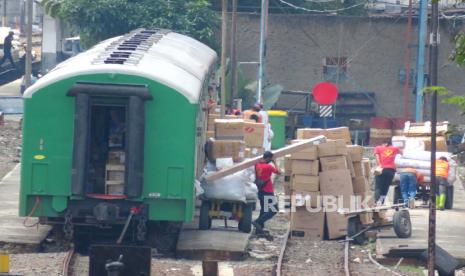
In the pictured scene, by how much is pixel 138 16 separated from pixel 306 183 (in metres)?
22.7

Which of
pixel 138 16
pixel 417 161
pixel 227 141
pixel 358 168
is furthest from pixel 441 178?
pixel 138 16

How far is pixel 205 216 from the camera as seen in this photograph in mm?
19125

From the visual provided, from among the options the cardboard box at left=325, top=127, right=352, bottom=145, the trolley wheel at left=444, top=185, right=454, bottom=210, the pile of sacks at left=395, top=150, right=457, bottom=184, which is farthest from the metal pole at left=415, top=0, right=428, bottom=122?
the cardboard box at left=325, top=127, right=352, bottom=145

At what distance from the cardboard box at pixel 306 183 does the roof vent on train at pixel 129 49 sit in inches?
135

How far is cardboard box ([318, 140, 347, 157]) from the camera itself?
65.4 ft

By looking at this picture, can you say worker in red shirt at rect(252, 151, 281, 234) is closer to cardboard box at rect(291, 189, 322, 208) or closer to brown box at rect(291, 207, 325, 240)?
cardboard box at rect(291, 189, 322, 208)

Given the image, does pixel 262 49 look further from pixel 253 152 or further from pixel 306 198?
pixel 306 198

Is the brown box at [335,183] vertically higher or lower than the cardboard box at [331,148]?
lower

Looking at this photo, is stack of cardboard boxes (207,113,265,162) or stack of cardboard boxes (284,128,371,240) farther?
stack of cardboard boxes (284,128,371,240)

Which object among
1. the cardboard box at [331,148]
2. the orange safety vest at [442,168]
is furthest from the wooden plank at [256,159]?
the orange safety vest at [442,168]

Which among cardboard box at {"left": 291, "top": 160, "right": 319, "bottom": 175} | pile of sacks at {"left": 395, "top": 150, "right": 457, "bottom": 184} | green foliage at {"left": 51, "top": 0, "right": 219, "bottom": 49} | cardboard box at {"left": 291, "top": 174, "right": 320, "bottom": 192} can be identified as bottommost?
cardboard box at {"left": 291, "top": 174, "right": 320, "bottom": 192}

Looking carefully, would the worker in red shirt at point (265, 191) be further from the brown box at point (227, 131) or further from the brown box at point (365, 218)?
the brown box at point (365, 218)

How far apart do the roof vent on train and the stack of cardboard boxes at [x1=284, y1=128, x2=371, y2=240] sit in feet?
10.7

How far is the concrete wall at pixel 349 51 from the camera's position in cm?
4297
